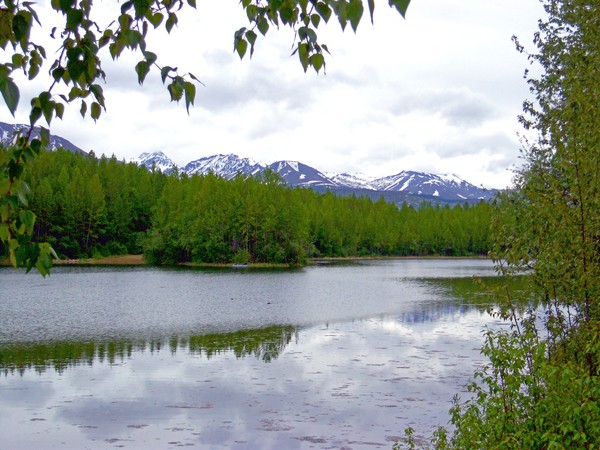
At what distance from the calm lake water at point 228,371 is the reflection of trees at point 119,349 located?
0.24 ft

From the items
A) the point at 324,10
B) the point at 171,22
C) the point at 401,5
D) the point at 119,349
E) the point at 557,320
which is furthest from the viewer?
the point at 119,349

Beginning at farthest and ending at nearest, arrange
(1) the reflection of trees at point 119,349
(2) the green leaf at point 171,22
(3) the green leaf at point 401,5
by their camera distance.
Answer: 1. (1) the reflection of trees at point 119,349
2. (2) the green leaf at point 171,22
3. (3) the green leaf at point 401,5

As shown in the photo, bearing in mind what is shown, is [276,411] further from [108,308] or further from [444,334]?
[108,308]

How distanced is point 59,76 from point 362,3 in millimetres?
1471

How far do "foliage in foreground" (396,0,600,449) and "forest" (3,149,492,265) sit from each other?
8769 centimetres

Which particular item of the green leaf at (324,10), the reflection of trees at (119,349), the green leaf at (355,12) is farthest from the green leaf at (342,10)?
the reflection of trees at (119,349)

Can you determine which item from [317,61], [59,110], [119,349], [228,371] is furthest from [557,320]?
[119,349]

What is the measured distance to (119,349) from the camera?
24219 mm

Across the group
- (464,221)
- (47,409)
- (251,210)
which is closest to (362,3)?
(47,409)

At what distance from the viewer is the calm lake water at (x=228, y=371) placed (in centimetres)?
1437

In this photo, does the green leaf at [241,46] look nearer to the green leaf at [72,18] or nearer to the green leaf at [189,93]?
the green leaf at [189,93]

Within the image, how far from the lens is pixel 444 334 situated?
93.0 feet

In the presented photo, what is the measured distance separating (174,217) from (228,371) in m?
90.5

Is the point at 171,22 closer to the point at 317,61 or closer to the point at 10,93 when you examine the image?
the point at 317,61
